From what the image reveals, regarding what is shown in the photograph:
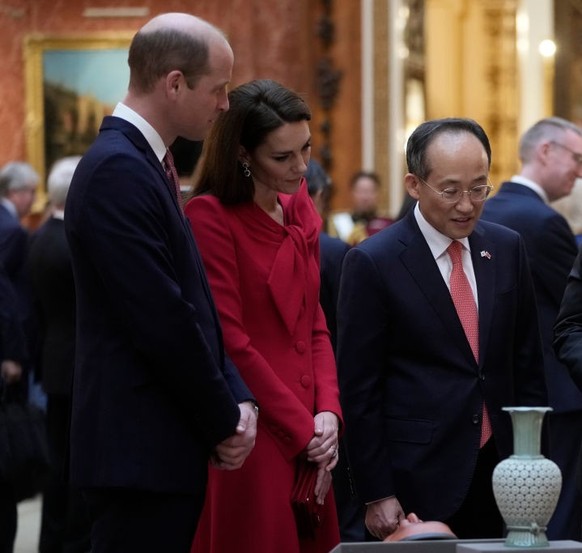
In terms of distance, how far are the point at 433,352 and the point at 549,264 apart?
79.8 inches

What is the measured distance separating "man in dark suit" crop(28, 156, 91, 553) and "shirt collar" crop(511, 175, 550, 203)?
243cm

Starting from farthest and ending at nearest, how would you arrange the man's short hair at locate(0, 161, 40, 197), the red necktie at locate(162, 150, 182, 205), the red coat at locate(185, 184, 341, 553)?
the man's short hair at locate(0, 161, 40, 197)
the red coat at locate(185, 184, 341, 553)
the red necktie at locate(162, 150, 182, 205)

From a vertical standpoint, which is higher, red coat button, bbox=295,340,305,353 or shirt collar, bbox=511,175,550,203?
shirt collar, bbox=511,175,550,203

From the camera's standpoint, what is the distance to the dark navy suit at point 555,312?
657cm

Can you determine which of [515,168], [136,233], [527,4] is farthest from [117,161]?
[515,168]

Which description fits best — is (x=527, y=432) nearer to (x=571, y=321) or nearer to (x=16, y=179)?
(x=571, y=321)

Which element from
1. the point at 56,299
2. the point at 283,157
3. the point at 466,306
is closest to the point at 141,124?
the point at 283,157

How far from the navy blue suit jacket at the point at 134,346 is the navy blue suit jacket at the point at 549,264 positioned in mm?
2871

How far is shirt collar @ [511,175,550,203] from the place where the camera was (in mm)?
6969

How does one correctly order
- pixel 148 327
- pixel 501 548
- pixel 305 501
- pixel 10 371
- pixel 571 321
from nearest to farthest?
pixel 501 548
pixel 148 327
pixel 305 501
pixel 571 321
pixel 10 371

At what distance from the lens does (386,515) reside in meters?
4.65

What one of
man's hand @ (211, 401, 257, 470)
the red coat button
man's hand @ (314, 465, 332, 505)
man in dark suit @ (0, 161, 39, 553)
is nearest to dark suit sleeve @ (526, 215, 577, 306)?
the red coat button

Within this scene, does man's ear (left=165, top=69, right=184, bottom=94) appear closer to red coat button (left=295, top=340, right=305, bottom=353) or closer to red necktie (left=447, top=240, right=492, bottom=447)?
red coat button (left=295, top=340, right=305, bottom=353)

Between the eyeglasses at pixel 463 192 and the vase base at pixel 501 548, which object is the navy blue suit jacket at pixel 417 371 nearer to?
the eyeglasses at pixel 463 192
